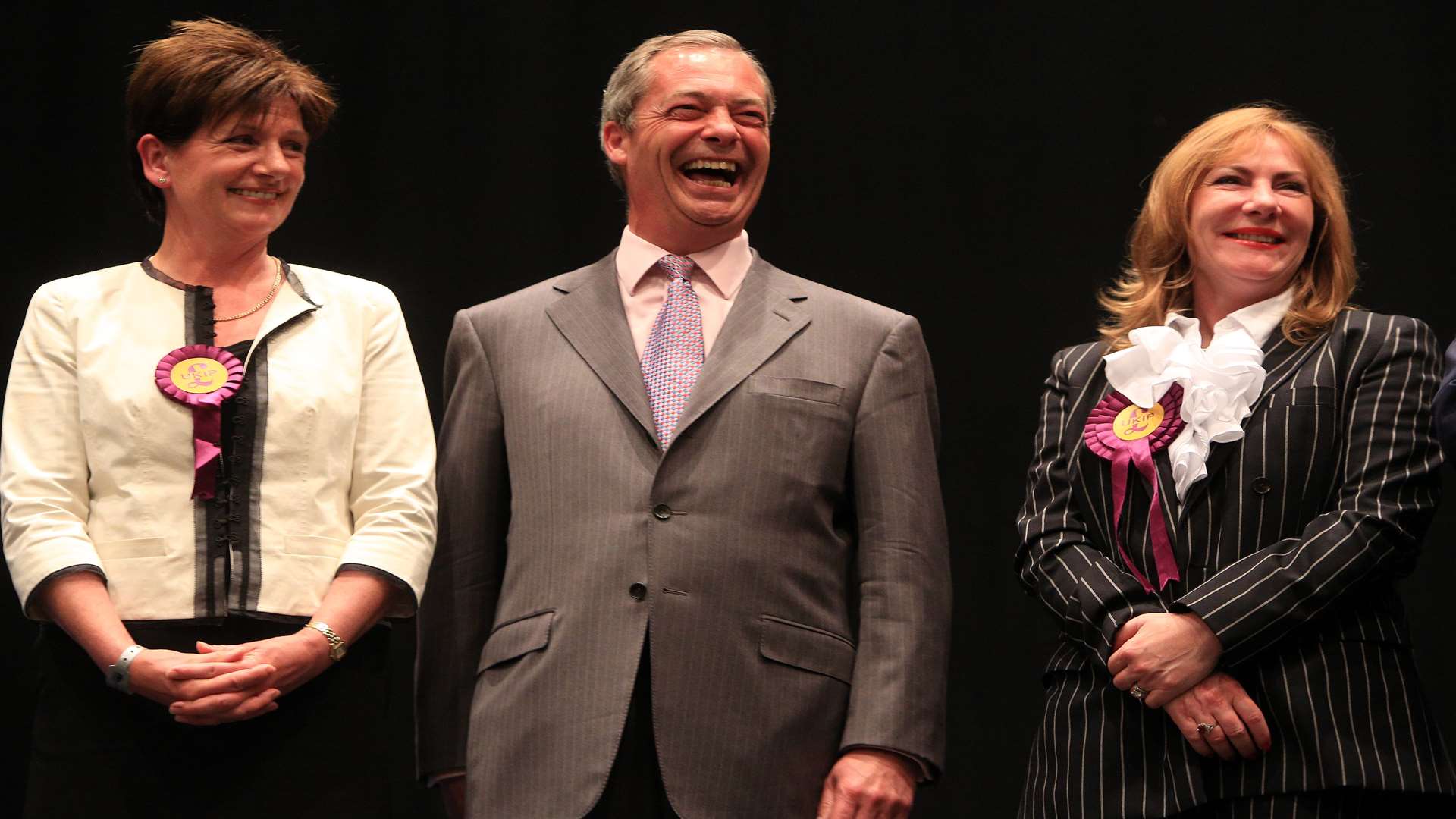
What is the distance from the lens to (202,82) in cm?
257

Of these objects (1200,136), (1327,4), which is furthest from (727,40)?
(1327,4)

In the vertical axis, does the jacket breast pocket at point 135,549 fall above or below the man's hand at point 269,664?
above

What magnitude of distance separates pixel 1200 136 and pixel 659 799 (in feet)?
4.32

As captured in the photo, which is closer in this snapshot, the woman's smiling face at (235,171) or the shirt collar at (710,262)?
the woman's smiling face at (235,171)

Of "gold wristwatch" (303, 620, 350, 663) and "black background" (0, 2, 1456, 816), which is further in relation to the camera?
"black background" (0, 2, 1456, 816)

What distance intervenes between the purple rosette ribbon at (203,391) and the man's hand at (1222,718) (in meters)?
1.34

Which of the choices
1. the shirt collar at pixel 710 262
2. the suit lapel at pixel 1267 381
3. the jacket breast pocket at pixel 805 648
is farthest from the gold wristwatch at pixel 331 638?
the suit lapel at pixel 1267 381

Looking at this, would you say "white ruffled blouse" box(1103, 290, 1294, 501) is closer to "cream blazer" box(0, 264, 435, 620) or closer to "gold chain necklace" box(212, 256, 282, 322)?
"cream blazer" box(0, 264, 435, 620)

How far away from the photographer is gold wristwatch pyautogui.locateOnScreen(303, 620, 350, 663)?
2434mm

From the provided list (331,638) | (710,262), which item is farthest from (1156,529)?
(331,638)

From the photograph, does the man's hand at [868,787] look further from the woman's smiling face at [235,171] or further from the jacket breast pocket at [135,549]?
the woman's smiling face at [235,171]

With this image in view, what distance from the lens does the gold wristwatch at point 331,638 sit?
2434 mm

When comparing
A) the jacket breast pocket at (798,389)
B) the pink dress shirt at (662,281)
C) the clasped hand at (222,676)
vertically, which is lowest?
the clasped hand at (222,676)

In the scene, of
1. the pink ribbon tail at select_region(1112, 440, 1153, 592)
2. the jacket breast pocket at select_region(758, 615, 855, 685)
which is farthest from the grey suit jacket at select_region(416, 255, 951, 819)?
the pink ribbon tail at select_region(1112, 440, 1153, 592)
